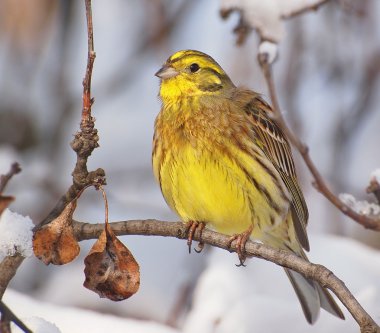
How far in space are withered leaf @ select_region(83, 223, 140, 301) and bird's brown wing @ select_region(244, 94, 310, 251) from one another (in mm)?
1418

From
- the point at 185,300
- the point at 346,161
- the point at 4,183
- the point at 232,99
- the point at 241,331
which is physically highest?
the point at 346,161

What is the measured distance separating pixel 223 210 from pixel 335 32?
227 centimetres

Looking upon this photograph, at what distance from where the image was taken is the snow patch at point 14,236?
2174 millimetres

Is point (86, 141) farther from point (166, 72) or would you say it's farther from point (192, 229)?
point (166, 72)

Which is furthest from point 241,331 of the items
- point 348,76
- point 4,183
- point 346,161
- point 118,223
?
point 348,76

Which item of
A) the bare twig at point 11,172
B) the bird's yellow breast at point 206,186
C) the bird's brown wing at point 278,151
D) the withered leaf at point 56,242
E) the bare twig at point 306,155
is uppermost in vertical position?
the bird's brown wing at point 278,151

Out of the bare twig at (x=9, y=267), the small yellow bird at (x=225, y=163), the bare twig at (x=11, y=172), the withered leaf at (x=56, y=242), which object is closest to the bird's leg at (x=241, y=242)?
the small yellow bird at (x=225, y=163)

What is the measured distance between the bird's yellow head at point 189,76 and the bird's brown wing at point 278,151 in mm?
174

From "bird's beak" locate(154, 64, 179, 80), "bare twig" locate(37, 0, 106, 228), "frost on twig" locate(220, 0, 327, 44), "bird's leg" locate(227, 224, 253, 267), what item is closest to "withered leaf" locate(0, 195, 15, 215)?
"bare twig" locate(37, 0, 106, 228)

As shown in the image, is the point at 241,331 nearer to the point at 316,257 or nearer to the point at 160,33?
the point at 316,257

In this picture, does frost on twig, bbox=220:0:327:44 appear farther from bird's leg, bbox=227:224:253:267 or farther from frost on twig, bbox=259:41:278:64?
bird's leg, bbox=227:224:253:267

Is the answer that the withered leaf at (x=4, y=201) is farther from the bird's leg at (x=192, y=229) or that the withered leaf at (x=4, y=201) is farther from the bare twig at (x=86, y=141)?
the bird's leg at (x=192, y=229)

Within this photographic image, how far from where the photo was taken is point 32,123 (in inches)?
219

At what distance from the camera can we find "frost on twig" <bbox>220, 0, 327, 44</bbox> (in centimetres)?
279
